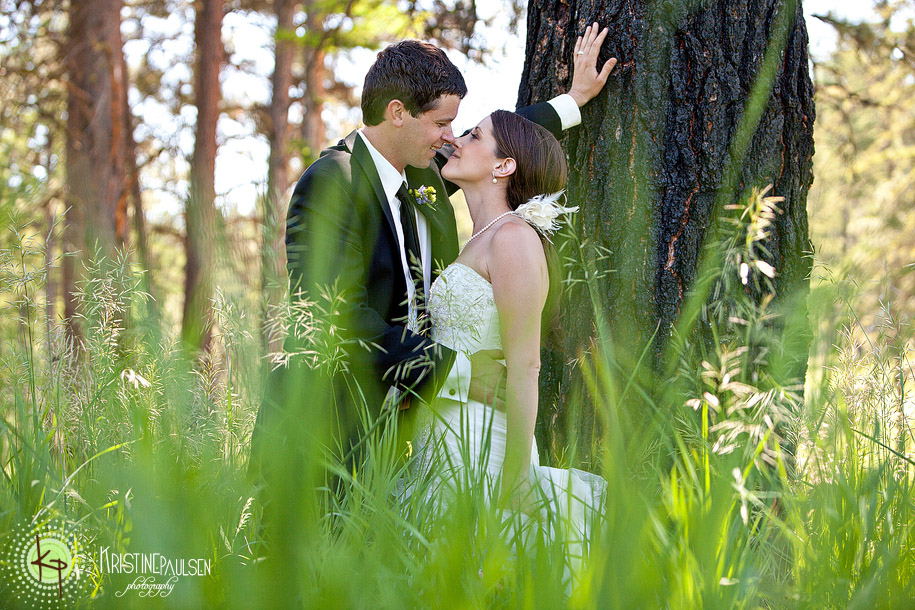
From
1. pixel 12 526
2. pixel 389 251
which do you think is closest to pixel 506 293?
pixel 389 251

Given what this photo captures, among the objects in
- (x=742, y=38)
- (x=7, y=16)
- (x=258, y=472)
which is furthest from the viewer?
(x=7, y=16)

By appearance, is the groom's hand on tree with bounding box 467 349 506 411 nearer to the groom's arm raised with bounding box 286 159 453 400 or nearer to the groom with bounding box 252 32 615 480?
the groom with bounding box 252 32 615 480

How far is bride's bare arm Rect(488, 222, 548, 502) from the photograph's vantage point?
2432 mm

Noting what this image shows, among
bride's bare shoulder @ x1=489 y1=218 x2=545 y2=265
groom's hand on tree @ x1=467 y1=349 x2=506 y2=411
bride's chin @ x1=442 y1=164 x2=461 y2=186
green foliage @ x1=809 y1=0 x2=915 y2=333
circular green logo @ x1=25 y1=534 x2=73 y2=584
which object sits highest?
green foliage @ x1=809 y1=0 x2=915 y2=333

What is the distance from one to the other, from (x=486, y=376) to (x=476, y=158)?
3.10ft

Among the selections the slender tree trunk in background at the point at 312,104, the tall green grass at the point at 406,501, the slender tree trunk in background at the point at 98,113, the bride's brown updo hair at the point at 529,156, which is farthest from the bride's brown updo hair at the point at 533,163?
the slender tree trunk in background at the point at 98,113

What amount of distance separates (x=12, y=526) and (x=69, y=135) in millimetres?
11505

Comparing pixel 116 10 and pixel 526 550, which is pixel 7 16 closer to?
pixel 116 10

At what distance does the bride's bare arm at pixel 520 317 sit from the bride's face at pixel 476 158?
1.20 ft

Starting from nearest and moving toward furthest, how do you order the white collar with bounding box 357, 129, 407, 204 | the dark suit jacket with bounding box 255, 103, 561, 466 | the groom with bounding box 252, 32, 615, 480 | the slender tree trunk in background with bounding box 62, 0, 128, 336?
1. the dark suit jacket with bounding box 255, 103, 561, 466
2. the groom with bounding box 252, 32, 615, 480
3. the white collar with bounding box 357, 129, 407, 204
4. the slender tree trunk in background with bounding box 62, 0, 128, 336

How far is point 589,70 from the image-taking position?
292 centimetres

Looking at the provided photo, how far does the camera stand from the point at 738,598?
57.5 inches

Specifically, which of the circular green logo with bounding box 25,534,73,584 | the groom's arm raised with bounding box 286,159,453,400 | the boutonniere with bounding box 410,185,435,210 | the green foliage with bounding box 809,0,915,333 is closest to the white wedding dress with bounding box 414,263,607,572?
the groom's arm raised with bounding box 286,159,453,400

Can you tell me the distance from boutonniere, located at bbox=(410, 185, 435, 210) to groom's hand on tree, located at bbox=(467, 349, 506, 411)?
84 cm
